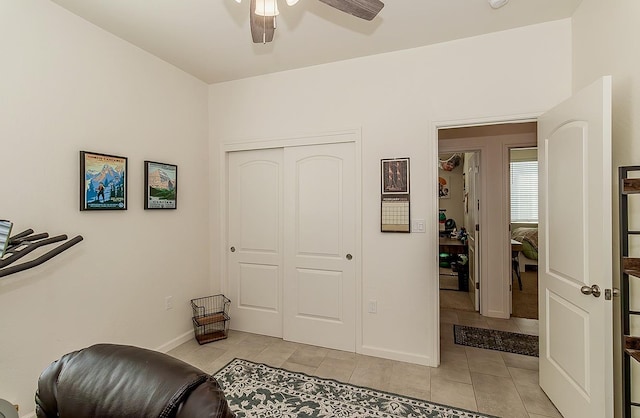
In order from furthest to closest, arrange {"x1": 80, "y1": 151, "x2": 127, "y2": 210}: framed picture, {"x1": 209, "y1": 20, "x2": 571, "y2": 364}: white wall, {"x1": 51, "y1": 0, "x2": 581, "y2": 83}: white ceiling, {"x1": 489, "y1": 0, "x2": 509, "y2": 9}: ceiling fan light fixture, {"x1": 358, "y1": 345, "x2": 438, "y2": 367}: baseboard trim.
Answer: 1. {"x1": 358, "y1": 345, "x2": 438, "y2": 367}: baseboard trim
2. {"x1": 209, "y1": 20, "x2": 571, "y2": 364}: white wall
3. {"x1": 80, "y1": 151, "x2": 127, "y2": 210}: framed picture
4. {"x1": 51, "y1": 0, "x2": 581, "y2": 83}: white ceiling
5. {"x1": 489, "y1": 0, "x2": 509, "y2": 9}: ceiling fan light fixture

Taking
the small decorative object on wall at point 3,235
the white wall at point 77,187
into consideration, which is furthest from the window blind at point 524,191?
the small decorative object on wall at point 3,235

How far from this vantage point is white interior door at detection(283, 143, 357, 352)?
3.06 metres

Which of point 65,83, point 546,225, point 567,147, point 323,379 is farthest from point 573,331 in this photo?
point 65,83

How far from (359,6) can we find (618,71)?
156 cm

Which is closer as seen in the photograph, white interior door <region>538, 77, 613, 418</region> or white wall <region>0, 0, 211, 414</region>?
white interior door <region>538, 77, 613, 418</region>

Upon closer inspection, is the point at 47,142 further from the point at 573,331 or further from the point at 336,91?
the point at 573,331

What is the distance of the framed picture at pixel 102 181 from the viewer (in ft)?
7.56

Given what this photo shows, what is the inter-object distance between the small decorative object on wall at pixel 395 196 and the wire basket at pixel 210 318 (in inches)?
79.8

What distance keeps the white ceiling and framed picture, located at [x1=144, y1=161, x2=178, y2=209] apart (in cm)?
106

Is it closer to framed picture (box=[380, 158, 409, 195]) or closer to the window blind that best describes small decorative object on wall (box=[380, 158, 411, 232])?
framed picture (box=[380, 158, 409, 195])

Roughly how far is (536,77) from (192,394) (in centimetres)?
304

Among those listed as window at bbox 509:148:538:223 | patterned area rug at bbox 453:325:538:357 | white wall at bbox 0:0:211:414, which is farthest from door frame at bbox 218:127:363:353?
window at bbox 509:148:538:223

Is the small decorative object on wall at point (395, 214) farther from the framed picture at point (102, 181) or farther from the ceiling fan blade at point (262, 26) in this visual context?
the framed picture at point (102, 181)

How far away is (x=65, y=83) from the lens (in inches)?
87.4
